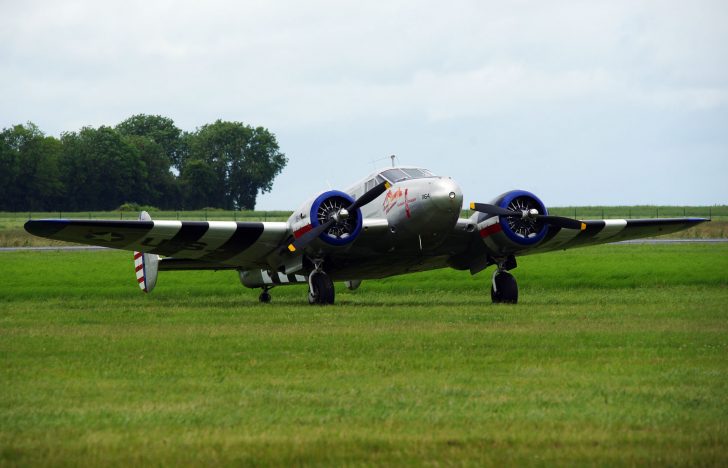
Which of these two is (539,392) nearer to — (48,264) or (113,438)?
(113,438)

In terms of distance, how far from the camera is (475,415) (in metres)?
10.3

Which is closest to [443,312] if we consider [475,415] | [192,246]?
[192,246]

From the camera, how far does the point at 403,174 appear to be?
2659 centimetres

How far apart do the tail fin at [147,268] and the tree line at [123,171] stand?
8870 centimetres

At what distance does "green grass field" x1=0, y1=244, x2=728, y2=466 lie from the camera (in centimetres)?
Result: 893

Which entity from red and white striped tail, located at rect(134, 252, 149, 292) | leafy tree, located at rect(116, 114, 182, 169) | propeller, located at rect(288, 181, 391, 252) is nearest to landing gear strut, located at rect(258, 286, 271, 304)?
red and white striped tail, located at rect(134, 252, 149, 292)

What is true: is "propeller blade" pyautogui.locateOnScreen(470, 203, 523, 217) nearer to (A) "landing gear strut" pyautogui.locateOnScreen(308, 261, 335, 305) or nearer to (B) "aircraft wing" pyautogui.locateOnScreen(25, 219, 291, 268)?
(A) "landing gear strut" pyautogui.locateOnScreen(308, 261, 335, 305)

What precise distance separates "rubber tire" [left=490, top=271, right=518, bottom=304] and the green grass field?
1391 millimetres

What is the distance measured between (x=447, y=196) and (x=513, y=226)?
271cm

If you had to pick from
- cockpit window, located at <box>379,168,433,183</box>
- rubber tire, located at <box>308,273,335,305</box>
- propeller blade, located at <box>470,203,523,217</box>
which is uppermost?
cockpit window, located at <box>379,168,433,183</box>

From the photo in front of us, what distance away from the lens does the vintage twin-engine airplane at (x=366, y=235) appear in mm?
25156

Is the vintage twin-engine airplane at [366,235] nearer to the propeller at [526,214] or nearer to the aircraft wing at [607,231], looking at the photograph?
the propeller at [526,214]

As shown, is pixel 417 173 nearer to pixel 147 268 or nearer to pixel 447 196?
pixel 447 196

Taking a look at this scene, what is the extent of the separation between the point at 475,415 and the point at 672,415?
5.66ft
